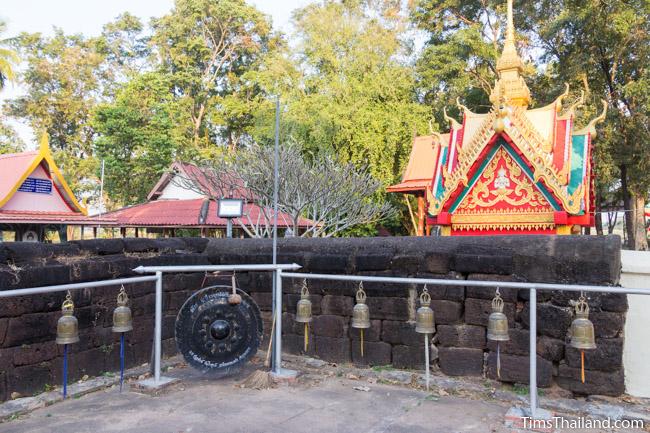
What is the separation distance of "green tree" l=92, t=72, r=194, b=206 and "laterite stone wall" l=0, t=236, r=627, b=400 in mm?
20351

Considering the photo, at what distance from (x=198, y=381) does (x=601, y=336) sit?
404 cm

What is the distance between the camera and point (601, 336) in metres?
4.64

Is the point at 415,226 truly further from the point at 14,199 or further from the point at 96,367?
the point at 96,367

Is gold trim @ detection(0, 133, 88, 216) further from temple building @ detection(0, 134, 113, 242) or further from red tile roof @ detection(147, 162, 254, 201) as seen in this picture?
red tile roof @ detection(147, 162, 254, 201)

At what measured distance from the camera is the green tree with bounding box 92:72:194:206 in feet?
84.1

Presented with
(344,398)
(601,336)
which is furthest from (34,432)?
(601,336)

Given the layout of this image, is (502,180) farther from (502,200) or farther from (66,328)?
(66,328)

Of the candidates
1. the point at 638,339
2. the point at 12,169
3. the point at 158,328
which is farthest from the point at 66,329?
the point at 12,169

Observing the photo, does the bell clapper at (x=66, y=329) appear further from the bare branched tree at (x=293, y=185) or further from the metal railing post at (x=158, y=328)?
the bare branched tree at (x=293, y=185)

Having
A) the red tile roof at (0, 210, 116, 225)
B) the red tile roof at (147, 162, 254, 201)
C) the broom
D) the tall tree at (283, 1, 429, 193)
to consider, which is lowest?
the broom

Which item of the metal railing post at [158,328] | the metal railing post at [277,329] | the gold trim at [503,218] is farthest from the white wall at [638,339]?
the gold trim at [503,218]

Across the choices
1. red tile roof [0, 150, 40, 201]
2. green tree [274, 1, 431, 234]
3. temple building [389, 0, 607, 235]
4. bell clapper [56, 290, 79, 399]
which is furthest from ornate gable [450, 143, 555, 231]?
red tile roof [0, 150, 40, 201]

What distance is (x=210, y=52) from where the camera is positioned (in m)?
35.1

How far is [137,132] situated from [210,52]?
40.5 feet
